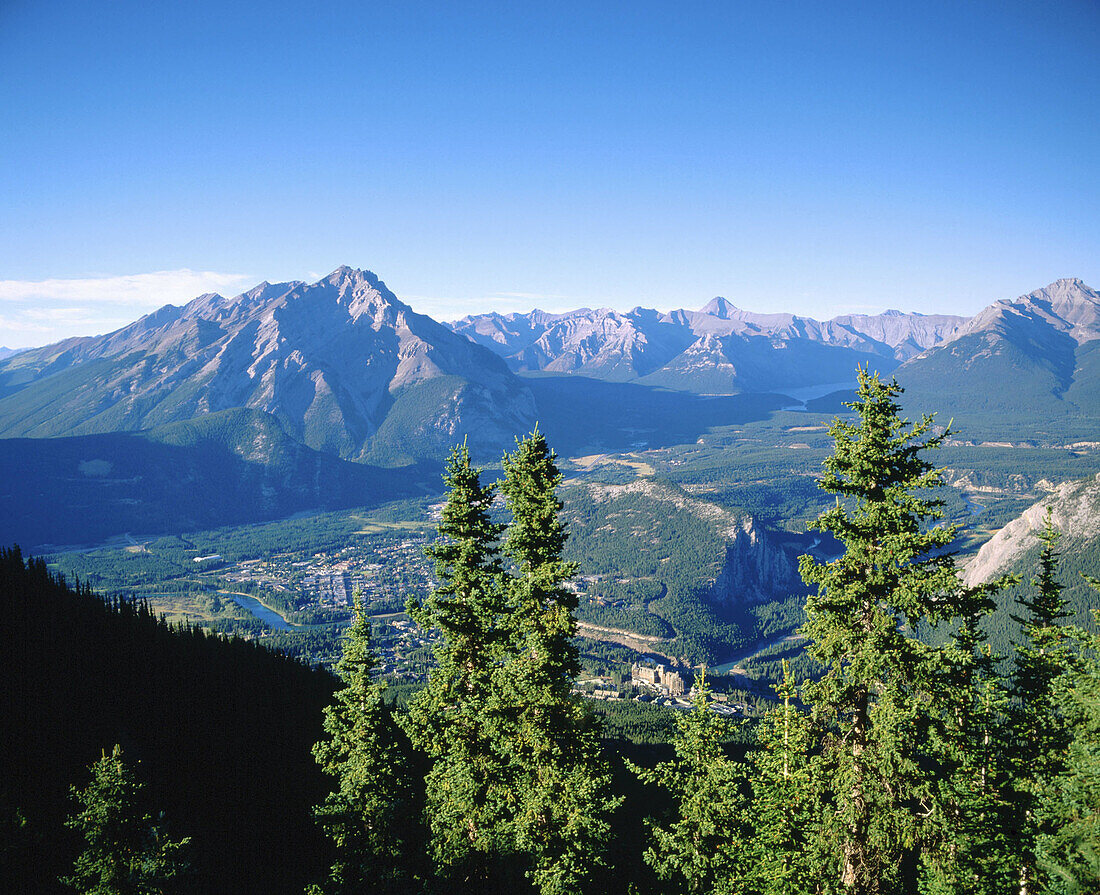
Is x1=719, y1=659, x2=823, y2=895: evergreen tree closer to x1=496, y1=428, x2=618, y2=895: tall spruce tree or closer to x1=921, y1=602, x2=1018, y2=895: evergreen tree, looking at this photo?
x1=921, y1=602, x2=1018, y2=895: evergreen tree

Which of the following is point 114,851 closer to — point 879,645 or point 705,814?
point 705,814

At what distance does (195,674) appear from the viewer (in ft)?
255

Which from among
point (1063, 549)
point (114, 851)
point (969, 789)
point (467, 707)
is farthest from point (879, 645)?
point (1063, 549)

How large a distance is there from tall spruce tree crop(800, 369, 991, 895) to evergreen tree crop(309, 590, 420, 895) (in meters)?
19.2

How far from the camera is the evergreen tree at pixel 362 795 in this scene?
96.7 feet

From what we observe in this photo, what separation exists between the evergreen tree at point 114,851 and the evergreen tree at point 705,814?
20416 mm

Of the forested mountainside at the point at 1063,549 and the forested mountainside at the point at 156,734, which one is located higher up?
the forested mountainside at the point at 156,734

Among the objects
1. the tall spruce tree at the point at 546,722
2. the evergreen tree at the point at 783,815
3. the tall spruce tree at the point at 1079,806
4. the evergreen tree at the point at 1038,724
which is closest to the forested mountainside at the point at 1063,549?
the evergreen tree at the point at 1038,724

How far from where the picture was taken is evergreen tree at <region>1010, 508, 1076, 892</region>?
25047mm

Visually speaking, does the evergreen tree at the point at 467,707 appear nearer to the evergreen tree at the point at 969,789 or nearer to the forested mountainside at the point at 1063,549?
the evergreen tree at the point at 969,789

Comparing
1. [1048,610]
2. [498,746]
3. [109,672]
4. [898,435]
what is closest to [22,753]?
[109,672]

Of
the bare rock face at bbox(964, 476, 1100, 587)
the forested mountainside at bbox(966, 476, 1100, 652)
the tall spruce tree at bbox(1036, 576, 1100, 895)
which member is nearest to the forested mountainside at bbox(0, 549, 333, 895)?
the tall spruce tree at bbox(1036, 576, 1100, 895)

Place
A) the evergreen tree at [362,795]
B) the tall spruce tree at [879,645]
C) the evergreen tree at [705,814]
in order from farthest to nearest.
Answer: the evergreen tree at [362,795] < the evergreen tree at [705,814] < the tall spruce tree at [879,645]

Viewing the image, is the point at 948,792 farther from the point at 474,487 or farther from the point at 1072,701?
the point at 474,487
